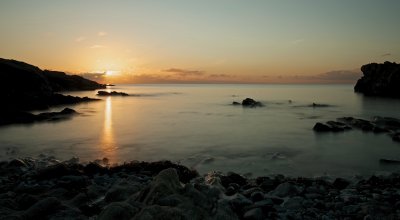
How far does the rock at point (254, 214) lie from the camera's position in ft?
32.1

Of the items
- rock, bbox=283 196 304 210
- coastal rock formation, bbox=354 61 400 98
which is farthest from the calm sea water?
coastal rock formation, bbox=354 61 400 98

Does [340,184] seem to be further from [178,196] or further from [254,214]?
[178,196]

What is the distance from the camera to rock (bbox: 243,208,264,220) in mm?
9773

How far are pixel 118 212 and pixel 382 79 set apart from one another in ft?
373

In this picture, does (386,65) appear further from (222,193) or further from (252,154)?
(222,193)

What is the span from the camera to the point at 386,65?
10588 centimetres

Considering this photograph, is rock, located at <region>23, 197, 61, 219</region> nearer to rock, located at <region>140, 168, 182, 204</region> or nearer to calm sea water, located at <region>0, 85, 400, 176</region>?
rock, located at <region>140, 168, 182, 204</region>

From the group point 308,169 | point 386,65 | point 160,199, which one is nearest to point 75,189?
point 160,199

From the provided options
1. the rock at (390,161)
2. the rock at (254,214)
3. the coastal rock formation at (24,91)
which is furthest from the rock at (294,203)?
the coastal rock formation at (24,91)

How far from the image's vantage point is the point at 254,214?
388 inches

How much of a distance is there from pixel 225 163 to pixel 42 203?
1207cm

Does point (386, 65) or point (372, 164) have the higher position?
point (386, 65)

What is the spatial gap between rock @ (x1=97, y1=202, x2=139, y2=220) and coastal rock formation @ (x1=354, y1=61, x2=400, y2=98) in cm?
10564

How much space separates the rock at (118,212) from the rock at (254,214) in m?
3.43
